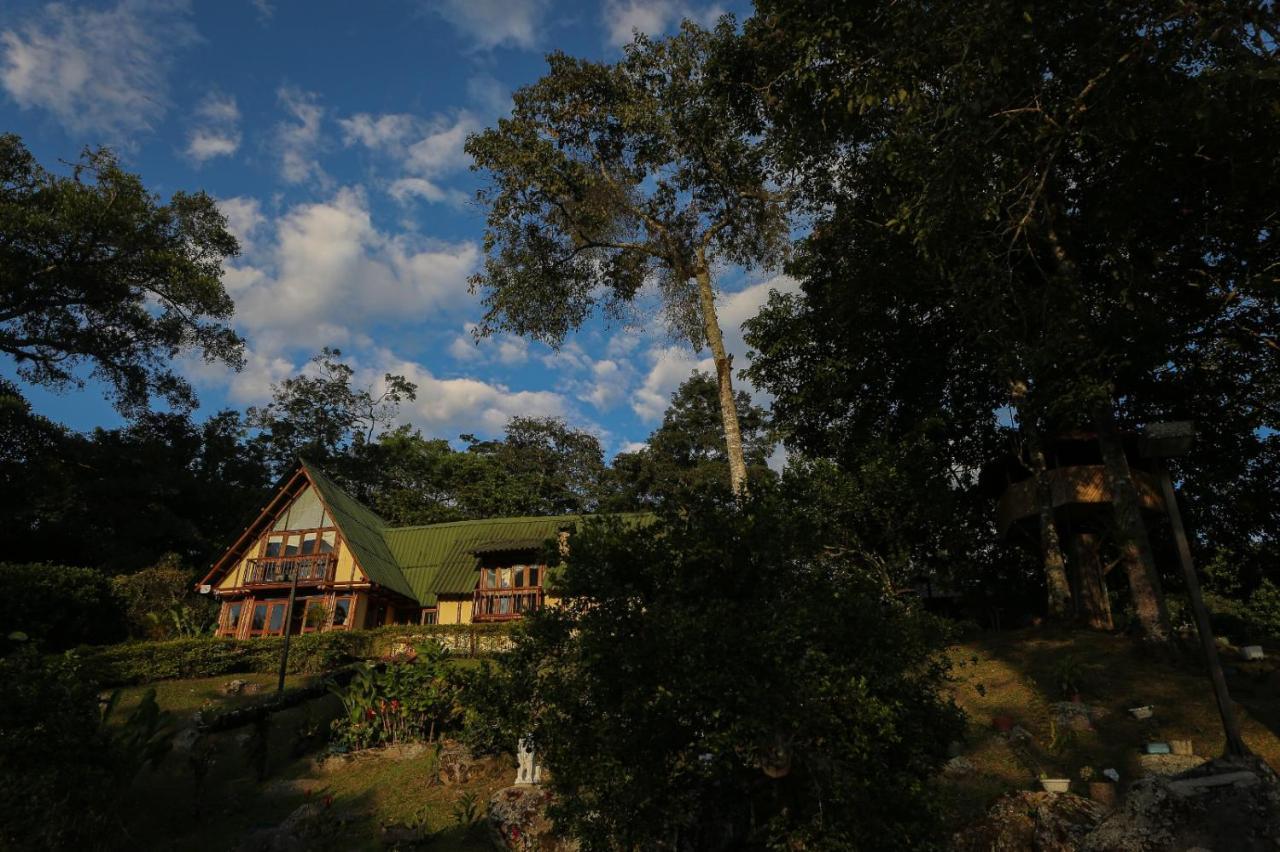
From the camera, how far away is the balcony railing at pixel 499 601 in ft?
103

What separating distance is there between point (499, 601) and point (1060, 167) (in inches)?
1039

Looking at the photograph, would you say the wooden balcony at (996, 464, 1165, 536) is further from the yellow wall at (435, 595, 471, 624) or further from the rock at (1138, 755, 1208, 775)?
the yellow wall at (435, 595, 471, 624)

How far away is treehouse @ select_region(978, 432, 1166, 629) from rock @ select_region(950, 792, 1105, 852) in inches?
516

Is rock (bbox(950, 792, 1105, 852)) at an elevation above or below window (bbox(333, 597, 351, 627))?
below

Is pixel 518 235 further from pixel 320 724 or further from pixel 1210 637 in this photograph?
pixel 1210 637

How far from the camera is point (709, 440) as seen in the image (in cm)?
5288

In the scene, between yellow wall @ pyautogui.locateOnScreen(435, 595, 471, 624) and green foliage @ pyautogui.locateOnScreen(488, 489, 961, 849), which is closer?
green foliage @ pyautogui.locateOnScreen(488, 489, 961, 849)

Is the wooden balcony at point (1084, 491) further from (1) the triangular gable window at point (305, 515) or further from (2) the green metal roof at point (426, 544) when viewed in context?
(1) the triangular gable window at point (305, 515)

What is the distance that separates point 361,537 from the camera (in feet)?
110

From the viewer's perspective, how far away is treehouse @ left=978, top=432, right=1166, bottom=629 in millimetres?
21859

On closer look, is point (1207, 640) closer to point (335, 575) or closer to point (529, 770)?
point (529, 770)

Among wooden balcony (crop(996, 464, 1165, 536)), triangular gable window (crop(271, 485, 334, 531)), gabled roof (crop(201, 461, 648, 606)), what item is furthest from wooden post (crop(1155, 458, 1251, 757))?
triangular gable window (crop(271, 485, 334, 531))

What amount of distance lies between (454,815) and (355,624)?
21.6 metres

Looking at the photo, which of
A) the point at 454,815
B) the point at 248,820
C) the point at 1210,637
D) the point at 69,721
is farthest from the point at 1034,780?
the point at 69,721
